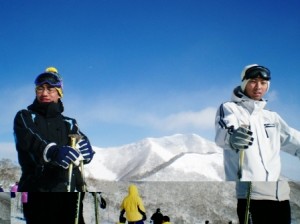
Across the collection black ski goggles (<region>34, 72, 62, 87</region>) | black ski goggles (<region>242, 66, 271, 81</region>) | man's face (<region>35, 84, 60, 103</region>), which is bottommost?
man's face (<region>35, 84, 60, 103</region>)

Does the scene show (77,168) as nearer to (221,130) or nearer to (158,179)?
(158,179)

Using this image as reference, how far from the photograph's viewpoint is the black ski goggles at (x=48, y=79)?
6.75 feet

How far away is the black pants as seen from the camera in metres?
1.95

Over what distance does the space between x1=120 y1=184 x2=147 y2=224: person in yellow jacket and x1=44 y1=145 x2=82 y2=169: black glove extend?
47cm

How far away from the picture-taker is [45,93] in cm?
205

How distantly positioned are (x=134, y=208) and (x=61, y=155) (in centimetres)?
59

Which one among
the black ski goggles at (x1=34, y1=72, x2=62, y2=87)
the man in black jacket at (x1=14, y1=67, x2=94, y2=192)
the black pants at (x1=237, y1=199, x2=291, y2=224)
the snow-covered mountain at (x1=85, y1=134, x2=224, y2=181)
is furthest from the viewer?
the snow-covered mountain at (x1=85, y1=134, x2=224, y2=181)

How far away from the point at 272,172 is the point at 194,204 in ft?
1.63

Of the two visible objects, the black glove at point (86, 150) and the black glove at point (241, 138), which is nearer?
the black glove at point (241, 138)

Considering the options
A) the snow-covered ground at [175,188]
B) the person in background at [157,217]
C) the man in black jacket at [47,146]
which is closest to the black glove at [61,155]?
the man in black jacket at [47,146]

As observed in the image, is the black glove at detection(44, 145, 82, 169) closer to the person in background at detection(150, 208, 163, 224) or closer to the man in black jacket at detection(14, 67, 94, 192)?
the man in black jacket at detection(14, 67, 94, 192)

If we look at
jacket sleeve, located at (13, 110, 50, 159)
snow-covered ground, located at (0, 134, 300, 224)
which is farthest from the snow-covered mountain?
jacket sleeve, located at (13, 110, 50, 159)

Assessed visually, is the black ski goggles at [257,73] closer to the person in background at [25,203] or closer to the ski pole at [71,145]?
the ski pole at [71,145]

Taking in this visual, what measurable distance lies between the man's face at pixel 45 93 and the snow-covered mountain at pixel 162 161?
442 mm
